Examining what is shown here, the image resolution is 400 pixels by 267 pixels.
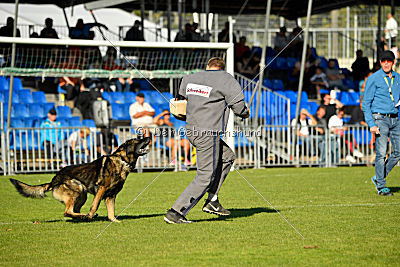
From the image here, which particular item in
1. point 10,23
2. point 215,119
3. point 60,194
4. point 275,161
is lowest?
point 275,161

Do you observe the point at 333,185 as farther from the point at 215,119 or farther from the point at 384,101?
the point at 215,119

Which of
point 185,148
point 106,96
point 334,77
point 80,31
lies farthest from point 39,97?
point 334,77

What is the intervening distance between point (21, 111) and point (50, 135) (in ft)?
7.40

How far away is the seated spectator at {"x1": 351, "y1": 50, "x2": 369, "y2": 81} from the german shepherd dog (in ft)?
56.9

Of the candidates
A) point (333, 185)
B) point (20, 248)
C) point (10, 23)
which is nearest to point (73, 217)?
point (20, 248)

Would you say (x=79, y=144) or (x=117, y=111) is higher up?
(x=117, y=111)

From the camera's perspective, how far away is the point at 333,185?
12586 millimetres

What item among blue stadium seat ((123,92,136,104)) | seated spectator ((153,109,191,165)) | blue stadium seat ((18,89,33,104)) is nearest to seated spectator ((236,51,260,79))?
blue stadium seat ((123,92,136,104))

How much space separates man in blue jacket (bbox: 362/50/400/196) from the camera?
33.5 ft

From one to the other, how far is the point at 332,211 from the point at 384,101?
2.47 meters

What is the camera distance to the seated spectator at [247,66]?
69.1 ft

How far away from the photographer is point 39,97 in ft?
63.3

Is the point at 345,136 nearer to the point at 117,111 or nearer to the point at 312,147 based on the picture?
the point at 312,147

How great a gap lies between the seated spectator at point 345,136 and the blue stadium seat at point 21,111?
28.5 ft
